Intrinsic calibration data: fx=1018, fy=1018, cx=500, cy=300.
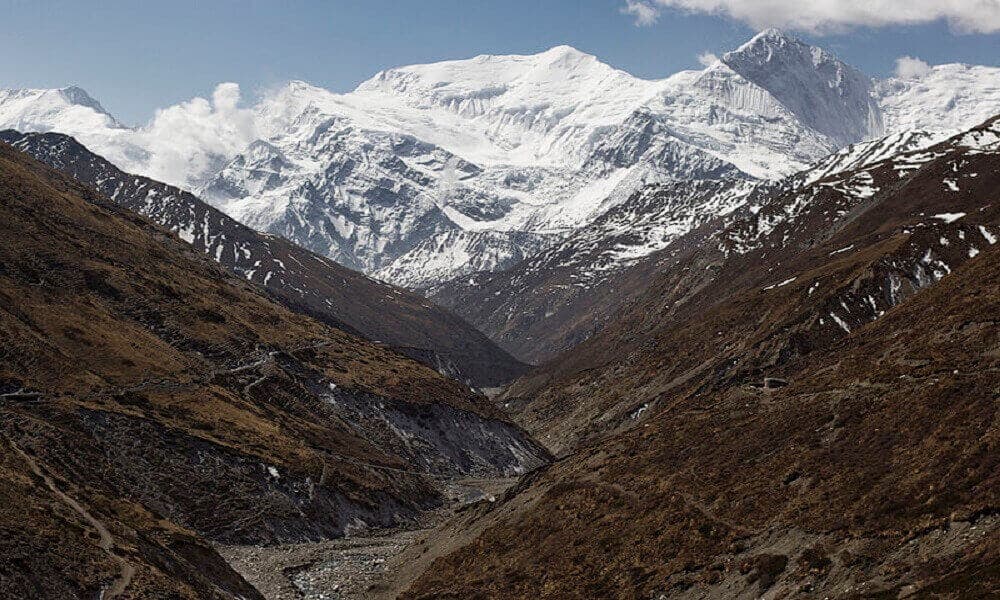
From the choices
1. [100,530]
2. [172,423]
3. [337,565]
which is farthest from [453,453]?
[100,530]

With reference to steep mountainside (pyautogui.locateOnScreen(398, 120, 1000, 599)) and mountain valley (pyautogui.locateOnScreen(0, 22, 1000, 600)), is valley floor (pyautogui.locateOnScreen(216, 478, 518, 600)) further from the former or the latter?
steep mountainside (pyautogui.locateOnScreen(398, 120, 1000, 599))

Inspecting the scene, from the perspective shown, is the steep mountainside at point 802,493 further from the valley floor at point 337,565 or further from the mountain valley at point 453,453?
the valley floor at point 337,565

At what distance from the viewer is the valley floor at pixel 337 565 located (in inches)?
3580

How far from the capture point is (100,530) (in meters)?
Result: 69.1

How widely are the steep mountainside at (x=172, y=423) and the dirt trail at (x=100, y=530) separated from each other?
Result: 20 centimetres

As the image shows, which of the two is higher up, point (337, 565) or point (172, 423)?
point (172, 423)

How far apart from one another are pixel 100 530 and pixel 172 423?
48322mm

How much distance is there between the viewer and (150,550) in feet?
234

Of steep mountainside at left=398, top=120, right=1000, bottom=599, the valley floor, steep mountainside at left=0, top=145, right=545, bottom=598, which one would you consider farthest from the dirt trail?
steep mountainside at left=398, top=120, right=1000, bottom=599

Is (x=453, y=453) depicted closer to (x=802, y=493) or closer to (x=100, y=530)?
(x=100, y=530)

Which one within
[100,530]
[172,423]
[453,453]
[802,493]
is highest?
[172,423]

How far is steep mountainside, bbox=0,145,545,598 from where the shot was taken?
228 feet

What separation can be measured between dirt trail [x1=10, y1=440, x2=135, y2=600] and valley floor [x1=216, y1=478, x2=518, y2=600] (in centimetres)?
2196

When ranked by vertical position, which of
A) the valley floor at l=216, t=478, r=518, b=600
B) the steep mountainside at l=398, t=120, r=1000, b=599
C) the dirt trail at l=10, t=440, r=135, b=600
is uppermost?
the dirt trail at l=10, t=440, r=135, b=600
